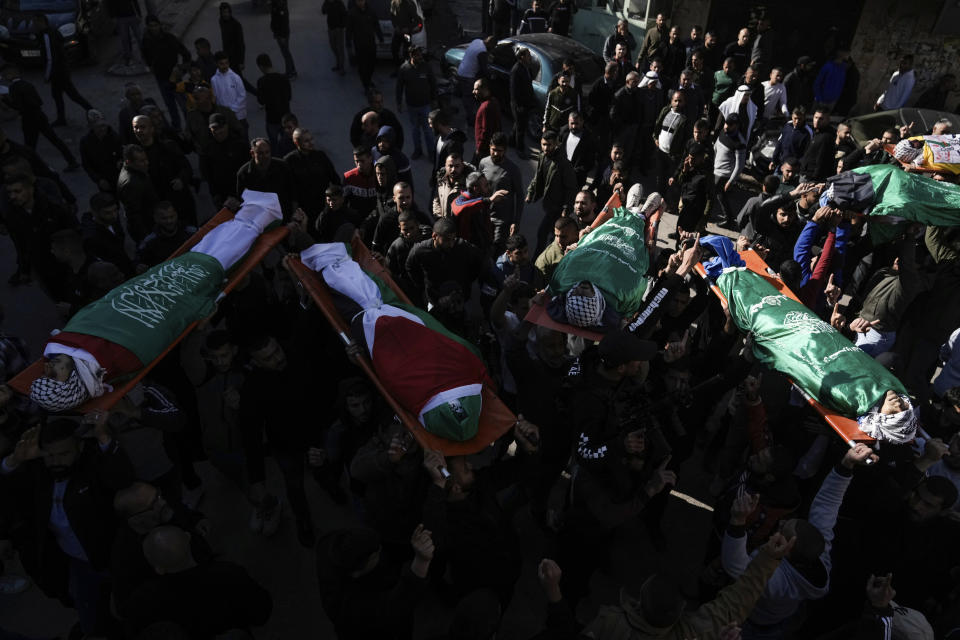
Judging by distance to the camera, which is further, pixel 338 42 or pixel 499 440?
pixel 338 42

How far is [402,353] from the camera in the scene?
4035 mm

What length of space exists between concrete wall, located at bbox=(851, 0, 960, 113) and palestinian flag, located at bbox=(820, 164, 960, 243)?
8.00 m

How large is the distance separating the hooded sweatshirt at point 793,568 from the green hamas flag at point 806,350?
30.3 inches

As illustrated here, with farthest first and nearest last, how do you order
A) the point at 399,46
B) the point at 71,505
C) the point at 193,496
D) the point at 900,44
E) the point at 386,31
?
the point at 386,31 → the point at 900,44 → the point at 399,46 → the point at 193,496 → the point at 71,505

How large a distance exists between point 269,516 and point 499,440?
175cm

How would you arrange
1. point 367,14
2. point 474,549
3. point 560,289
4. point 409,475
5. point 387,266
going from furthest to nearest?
point 367,14 < point 387,266 < point 560,289 < point 409,475 < point 474,549

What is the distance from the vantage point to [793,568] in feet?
9.86

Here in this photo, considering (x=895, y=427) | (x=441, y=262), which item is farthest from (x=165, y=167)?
(x=895, y=427)

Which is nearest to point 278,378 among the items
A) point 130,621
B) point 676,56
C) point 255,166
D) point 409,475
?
point 409,475

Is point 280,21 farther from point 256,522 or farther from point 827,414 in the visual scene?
point 827,414

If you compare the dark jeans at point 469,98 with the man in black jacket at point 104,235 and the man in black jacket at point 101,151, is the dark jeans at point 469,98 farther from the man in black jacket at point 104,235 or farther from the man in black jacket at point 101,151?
the man in black jacket at point 104,235

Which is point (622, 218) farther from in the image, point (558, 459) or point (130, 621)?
point (130, 621)

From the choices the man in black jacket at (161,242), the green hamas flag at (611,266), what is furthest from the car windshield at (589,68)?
the man in black jacket at (161,242)

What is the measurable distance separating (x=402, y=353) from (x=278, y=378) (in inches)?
31.5
